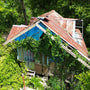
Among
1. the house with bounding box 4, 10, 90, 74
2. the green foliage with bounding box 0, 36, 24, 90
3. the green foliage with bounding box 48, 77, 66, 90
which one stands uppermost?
the house with bounding box 4, 10, 90, 74

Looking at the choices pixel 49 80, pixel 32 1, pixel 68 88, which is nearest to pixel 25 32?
pixel 49 80

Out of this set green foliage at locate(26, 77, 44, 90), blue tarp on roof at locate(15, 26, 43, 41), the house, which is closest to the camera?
the house

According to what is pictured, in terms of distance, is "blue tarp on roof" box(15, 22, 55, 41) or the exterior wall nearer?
"blue tarp on roof" box(15, 22, 55, 41)

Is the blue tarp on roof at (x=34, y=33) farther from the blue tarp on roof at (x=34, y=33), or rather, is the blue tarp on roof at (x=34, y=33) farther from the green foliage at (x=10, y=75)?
the green foliage at (x=10, y=75)

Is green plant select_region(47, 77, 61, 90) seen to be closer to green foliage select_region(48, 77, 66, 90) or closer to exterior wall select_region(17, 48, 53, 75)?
green foliage select_region(48, 77, 66, 90)

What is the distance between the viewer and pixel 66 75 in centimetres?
810

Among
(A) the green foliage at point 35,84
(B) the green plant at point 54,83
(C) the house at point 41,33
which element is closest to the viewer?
(C) the house at point 41,33

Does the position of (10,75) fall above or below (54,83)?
above

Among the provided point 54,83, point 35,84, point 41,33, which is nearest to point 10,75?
point 35,84

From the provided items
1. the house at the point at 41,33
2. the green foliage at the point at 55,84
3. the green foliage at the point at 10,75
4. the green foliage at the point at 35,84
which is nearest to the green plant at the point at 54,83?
the green foliage at the point at 55,84

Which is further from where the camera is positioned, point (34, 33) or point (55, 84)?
point (55, 84)

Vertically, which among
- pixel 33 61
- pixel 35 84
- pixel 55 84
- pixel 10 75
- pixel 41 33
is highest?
pixel 41 33

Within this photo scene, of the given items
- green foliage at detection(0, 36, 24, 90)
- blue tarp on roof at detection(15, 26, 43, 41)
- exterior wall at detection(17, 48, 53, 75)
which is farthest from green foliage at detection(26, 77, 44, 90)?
blue tarp on roof at detection(15, 26, 43, 41)

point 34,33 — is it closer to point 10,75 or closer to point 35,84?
point 10,75
